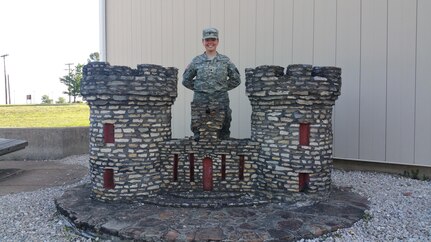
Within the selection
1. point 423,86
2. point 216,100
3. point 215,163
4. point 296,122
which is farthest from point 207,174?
point 423,86

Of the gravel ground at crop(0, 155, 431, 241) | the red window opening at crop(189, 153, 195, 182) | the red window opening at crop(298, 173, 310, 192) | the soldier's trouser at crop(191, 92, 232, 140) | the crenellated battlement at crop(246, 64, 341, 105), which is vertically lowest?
the gravel ground at crop(0, 155, 431, 241)

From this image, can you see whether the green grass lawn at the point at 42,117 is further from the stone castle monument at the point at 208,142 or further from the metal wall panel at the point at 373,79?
the metal wall panel at the point at 373,79

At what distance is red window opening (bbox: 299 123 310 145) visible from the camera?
5961 mm

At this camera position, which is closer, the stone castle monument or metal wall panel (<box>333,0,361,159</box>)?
the stone castle monument

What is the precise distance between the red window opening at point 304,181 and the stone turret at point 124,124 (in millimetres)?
2643

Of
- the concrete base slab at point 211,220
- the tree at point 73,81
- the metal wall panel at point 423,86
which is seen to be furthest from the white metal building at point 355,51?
the tree at point 73,81

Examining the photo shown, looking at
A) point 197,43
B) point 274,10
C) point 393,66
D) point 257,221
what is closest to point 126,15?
point 197,43

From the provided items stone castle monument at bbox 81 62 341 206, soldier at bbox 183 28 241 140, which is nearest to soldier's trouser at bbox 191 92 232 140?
soldier at bbox 183 28 241 140

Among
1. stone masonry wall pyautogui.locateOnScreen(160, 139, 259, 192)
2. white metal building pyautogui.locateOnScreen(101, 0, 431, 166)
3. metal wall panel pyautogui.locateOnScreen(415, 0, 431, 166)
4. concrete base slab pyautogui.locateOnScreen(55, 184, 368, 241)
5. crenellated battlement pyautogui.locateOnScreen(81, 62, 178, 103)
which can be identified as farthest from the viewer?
white metal building pyautogui.locateOnScreen(101, 0, 431, 166)

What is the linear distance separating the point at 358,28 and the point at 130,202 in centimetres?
640

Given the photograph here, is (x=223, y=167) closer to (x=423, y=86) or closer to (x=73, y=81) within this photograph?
(x=423, y=86)

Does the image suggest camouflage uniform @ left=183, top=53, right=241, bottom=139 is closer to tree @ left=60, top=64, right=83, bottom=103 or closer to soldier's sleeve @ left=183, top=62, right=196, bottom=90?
soldier's sleeve @ left=183, top=62, right=196, bottom=90

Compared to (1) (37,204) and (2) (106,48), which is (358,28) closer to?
(1) (37,204)

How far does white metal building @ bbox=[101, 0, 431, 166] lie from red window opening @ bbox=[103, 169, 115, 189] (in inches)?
183
